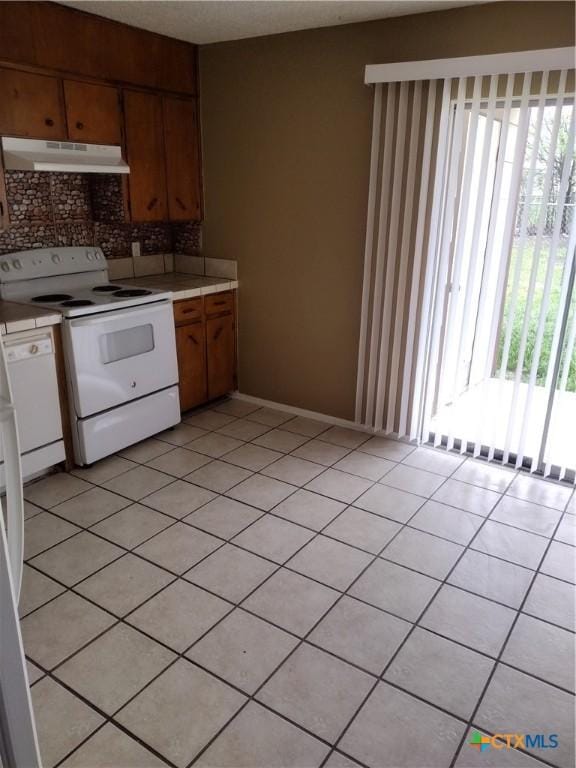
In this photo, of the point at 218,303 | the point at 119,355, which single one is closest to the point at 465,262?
the point at 218,303

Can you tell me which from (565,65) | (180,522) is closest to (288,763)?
(180,522)

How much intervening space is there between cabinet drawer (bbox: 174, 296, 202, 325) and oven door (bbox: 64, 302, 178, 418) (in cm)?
14

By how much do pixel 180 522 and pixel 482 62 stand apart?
8.78 ft

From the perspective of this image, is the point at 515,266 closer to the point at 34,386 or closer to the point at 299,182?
the point at 299,182

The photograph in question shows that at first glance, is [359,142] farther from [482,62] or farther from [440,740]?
[440,740]

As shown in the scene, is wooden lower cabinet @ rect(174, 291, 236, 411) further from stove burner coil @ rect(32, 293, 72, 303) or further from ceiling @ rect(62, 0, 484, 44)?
ceiling @ rect(62, 0, 484, 44)

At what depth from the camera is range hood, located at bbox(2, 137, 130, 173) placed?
293 centimetres

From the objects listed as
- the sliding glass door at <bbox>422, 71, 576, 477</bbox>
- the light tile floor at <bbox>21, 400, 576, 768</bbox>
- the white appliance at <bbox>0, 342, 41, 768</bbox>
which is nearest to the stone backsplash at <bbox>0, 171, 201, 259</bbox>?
the light tile floor at <bbox>21, 400, 576, 768</bbox>

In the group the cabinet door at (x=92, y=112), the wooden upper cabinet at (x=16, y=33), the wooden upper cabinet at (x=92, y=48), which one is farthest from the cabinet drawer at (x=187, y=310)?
the wooden upper cabinet at (x=16, y=33)

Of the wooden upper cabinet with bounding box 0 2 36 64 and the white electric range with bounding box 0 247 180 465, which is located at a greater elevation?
the wooden upper cabinet with bounding box 0 2 36 64

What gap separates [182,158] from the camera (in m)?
3.92

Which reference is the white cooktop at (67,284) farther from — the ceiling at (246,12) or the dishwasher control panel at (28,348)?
the ceiling at (246,12)

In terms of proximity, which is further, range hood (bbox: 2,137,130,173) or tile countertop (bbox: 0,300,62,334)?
range hood (bbox: 2,137,130,173)

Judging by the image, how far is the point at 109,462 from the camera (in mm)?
3338
